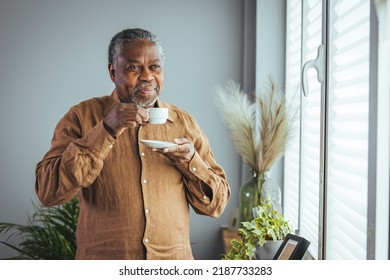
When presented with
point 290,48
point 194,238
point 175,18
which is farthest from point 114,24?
point 194,238

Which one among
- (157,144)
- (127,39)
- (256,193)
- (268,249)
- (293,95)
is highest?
(127,39)

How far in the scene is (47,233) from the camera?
1415 millimetres

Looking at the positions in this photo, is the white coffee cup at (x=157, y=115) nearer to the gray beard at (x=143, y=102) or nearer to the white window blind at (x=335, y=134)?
the gray beard at (x=143, y=102)

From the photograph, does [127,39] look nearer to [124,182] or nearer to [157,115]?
[157,115]

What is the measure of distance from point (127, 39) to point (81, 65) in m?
0.13

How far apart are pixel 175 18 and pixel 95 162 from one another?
14.8 inches

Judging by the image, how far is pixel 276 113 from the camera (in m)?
1.42

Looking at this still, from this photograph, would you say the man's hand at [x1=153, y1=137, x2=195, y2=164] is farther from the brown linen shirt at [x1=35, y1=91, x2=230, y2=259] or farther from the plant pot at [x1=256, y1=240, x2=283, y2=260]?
the plant pot at [x1=256, y1=240, x2=283, y2=260]

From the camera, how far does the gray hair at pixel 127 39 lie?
53.2 inches

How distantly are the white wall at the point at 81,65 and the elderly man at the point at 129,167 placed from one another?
1.1 inches

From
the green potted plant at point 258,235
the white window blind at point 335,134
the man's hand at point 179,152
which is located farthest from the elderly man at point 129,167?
the white window blind at point 335,134

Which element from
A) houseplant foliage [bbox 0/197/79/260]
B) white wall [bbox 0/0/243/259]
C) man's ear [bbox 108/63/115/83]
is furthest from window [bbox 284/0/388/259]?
houseplant foliage [bbox 0/197/79/260]

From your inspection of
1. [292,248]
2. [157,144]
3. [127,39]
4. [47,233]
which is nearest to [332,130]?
[292,248]
